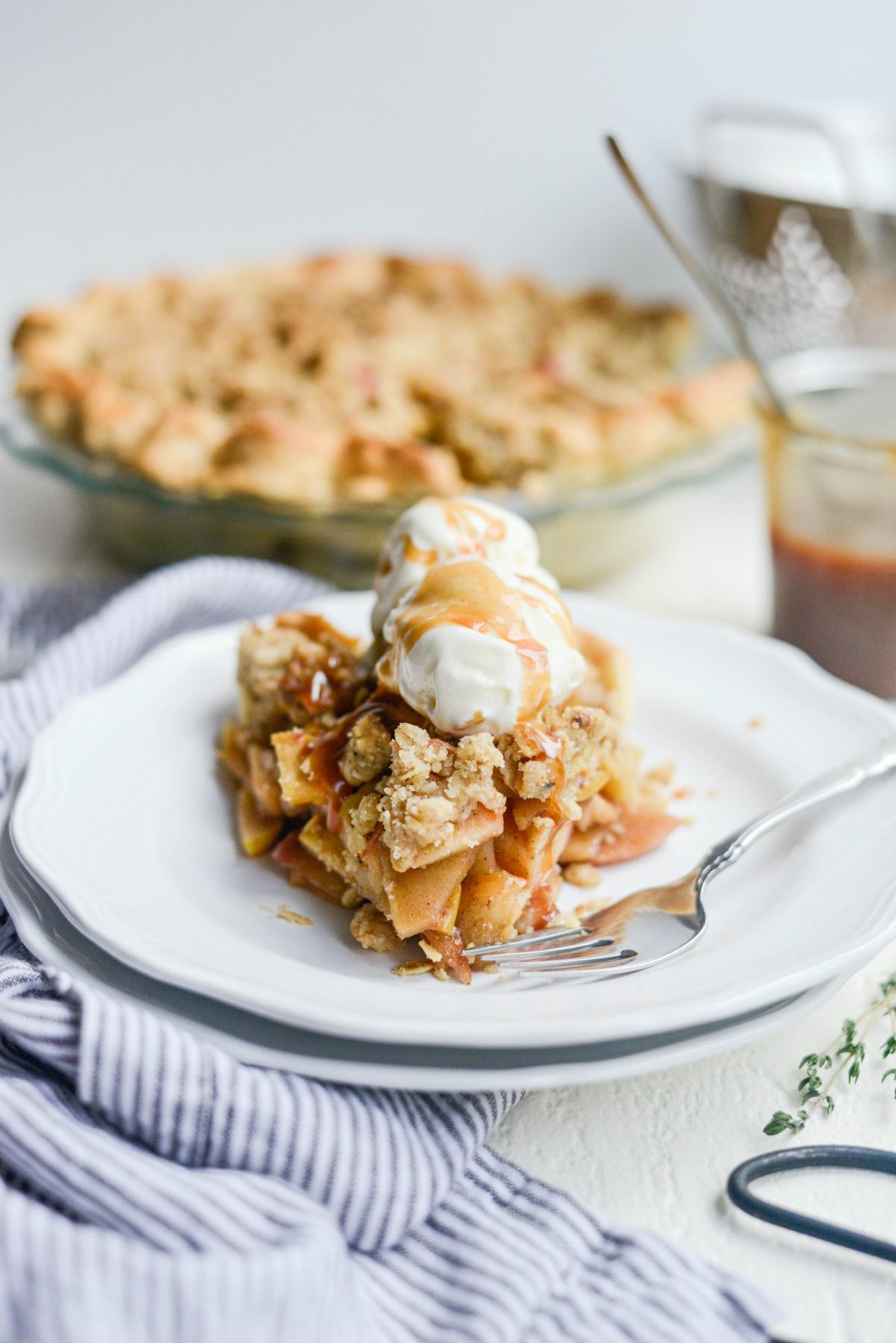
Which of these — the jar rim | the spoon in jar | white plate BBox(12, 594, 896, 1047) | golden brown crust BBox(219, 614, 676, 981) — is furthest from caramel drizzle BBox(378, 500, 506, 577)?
the jar rim

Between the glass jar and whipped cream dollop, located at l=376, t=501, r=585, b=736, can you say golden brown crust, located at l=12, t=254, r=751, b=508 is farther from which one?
whipped cream dollop, located at l=376, t=501, r=585, b=736

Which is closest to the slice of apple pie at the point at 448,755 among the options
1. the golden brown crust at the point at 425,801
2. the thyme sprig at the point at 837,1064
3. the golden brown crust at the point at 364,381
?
the golden brown crust at the point at 425,801

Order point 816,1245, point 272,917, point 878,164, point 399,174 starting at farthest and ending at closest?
1. point 399,174
2. point 878,164
3. point 272,917
4. point 816,1245

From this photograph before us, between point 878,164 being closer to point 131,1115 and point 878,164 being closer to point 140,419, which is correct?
point 140,419

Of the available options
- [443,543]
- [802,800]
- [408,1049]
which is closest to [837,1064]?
[802,800]

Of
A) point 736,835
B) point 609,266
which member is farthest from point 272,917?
point 609,266

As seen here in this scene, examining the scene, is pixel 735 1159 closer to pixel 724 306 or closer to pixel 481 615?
pixel 481 615
